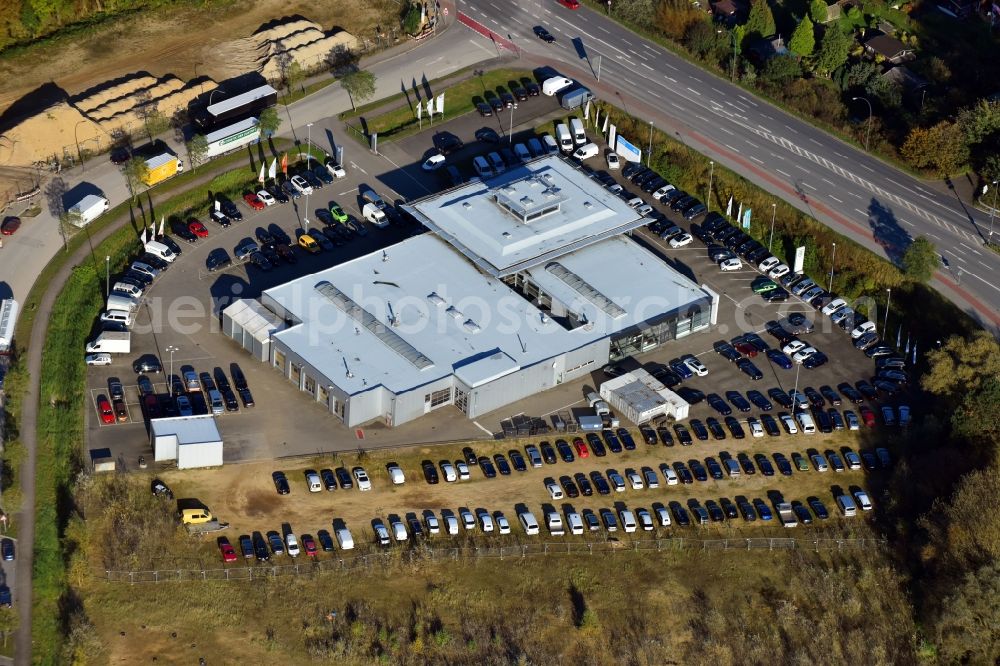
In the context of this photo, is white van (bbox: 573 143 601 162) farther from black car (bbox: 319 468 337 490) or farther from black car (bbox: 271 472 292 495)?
black car (bbox: 271 472 292 495)

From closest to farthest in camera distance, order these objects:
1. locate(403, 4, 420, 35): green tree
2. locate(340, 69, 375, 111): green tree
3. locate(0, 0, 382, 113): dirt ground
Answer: locate(340, 69, 375, 111): green tree
locate(0, 0, 382, 113): dirt ground
locate(403, 4, 420, 35): green tree

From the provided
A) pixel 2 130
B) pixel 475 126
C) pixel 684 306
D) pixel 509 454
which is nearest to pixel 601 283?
pixel 684 306

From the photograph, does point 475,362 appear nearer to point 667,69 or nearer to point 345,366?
point 345,366

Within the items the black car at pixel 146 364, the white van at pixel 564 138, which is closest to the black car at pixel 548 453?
the black car at pixel 146 364

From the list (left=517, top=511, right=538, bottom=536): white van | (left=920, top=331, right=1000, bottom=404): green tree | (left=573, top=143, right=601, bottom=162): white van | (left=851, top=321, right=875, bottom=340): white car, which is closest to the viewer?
(left=517, top=511, right=538, bottom=536): white van

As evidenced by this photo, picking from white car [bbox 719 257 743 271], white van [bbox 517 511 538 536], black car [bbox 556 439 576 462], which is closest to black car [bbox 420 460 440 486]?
white van [bbox 517 511 538 536]

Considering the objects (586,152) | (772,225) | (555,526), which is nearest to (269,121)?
(586,152)
